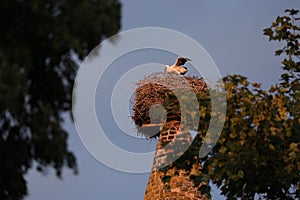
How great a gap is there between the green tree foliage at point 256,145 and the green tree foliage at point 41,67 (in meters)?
3.81

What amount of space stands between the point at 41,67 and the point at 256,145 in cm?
477

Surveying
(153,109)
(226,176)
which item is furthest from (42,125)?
(153,109)

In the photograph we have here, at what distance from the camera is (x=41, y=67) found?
930 centimetres

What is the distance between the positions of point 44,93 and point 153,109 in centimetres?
1155

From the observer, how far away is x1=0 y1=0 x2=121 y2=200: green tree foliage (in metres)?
8.21

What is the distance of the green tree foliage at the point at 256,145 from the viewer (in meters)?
12.1

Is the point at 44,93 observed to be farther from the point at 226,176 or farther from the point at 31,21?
the point at 226,176

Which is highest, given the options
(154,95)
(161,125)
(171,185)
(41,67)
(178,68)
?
(178,68)

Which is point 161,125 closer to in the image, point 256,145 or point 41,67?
point 256,145

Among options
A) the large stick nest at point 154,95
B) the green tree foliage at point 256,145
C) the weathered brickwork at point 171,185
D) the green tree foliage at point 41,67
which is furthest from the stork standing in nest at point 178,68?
the green tree foliage at point 41,67

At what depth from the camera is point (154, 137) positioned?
2122 cm

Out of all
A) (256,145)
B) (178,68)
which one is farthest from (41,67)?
(178,68)

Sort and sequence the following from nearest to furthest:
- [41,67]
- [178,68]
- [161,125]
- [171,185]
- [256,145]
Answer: [41,67] → [256,145] → [171,185] → [161,125] → [178,68]

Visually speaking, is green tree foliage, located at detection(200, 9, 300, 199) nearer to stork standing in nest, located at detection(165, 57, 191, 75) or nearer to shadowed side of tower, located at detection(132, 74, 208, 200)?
shadowed side of tower, located at detection(132, 74, 208, 200)
